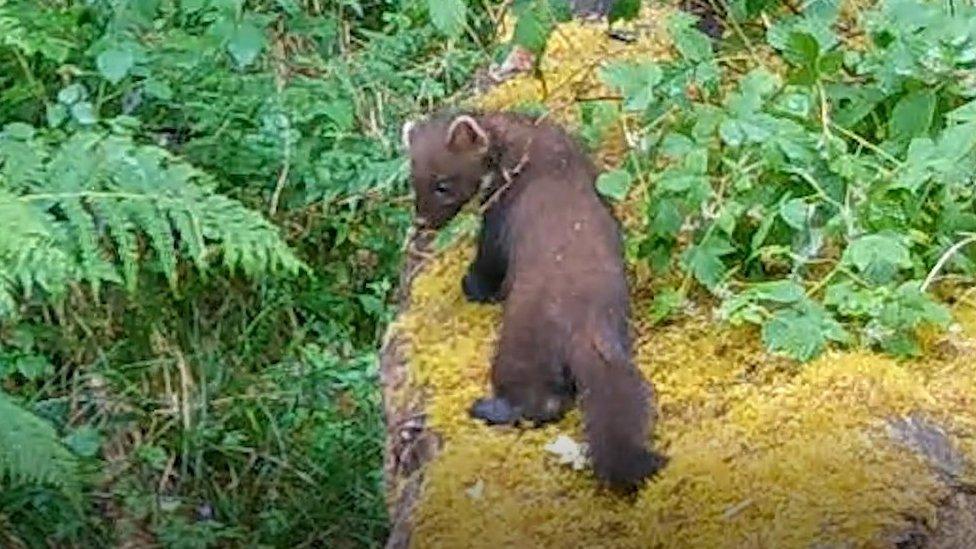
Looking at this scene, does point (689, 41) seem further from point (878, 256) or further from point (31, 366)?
point (31, 366)

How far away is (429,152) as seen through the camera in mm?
3705

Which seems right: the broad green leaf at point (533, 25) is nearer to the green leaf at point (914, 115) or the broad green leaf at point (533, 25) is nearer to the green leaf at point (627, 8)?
the green leaf at point (627, 8)

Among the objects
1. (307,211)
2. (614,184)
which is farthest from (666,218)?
(307,211)

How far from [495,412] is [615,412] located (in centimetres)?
22

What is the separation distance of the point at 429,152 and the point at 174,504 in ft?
4.84

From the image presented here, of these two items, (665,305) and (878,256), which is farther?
(665,305)

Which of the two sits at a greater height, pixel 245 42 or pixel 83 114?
pixel 245 42

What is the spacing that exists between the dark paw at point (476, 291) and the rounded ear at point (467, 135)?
259 mm

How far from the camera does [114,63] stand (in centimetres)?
421

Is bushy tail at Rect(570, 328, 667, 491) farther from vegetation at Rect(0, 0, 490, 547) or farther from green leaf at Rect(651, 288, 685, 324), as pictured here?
vegetation at Rect(0, 0, 490, 547)

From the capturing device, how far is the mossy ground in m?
2.70

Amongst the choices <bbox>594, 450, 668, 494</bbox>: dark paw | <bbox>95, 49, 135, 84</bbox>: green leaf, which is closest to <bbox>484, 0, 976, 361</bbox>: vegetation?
<bbox>594, 450, 668, 494</bbox>: dark paw

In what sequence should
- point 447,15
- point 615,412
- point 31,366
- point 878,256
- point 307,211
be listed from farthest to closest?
1. point 307,211
2. point 31,366
3. point 878,256
4. point 615,412
5. point 447,15

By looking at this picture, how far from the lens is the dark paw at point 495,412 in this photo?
3.03 m
